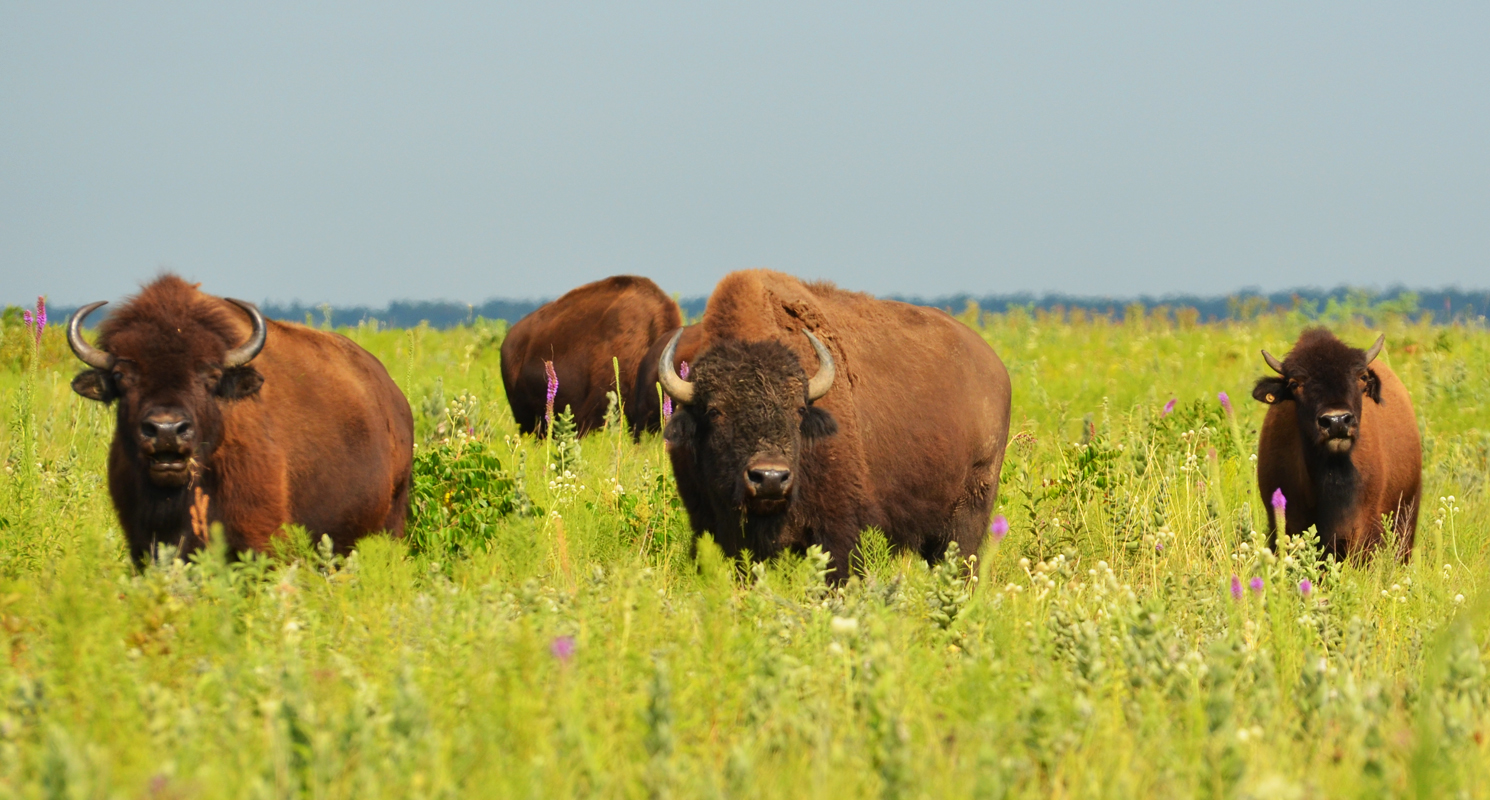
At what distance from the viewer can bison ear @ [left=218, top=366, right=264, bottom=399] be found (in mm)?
6445

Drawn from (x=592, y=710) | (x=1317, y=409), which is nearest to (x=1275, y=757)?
(x=592, y=710)

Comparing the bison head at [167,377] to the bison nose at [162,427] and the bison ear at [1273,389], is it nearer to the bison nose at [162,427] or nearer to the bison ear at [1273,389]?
the bison nose at [162,427]

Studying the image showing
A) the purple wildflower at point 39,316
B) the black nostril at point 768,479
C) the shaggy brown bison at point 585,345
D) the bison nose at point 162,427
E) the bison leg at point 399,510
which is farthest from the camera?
the shaggy brown bison at point 585,345

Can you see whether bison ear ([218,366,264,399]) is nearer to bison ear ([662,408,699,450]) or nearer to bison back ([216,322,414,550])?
bison back ([216,322,414,550])

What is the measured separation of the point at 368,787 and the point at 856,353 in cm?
537

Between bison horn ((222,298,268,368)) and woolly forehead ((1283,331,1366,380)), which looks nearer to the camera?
bison horn ((222,298,268,368))

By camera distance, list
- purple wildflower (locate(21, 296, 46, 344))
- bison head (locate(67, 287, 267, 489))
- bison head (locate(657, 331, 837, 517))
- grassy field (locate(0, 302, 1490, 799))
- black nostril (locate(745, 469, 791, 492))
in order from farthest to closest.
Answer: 1. purple wildflower (locate(21, 296, 46, 344))
2. bison head (locate(657, 331, 837, 517))
3. black nostril (locate(745, 469, 791, 492))
4. bison head (locate(67, 287, 267, 489))
5. grassy field (locate(0, 302, 1490, 799))

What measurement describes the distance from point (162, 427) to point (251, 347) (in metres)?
0.76

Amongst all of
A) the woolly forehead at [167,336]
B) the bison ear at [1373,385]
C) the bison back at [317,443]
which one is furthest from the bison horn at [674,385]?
the bison ear at [1373,385]

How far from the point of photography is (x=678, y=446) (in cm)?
728

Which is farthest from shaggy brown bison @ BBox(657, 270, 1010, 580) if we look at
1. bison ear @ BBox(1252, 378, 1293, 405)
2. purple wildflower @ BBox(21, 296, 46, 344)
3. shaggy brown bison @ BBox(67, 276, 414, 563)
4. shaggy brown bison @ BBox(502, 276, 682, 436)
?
shaggy brown bison @ BBox(502, 276, 682, 436)

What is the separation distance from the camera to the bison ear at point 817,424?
705cm

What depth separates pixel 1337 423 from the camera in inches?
351

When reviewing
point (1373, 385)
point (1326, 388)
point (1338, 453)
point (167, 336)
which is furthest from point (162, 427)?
point (1373, 385)
